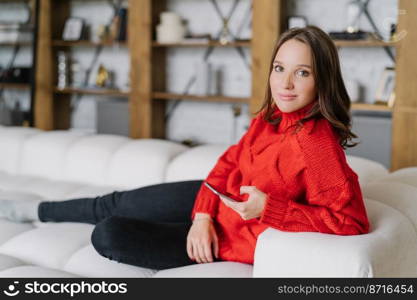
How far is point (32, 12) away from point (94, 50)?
0.60m

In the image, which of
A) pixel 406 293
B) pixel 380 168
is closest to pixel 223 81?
pixel 380 168

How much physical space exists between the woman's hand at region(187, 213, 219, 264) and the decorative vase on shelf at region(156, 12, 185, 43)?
9.54ft

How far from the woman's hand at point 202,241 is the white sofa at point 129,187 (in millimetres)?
44

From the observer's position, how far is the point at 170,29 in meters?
4.54

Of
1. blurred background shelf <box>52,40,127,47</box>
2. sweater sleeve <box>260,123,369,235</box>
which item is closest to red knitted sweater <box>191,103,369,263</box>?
sweater sleeve <box>260,123,369,235</box>

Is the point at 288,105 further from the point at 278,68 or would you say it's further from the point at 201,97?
the point at 201,97

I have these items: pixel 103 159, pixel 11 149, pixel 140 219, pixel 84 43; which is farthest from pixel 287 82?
pixel 84 43

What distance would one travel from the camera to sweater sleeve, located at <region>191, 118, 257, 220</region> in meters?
1.87

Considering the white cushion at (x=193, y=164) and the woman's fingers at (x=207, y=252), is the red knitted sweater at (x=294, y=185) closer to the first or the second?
the woman's fingers at (x=207, y=252)

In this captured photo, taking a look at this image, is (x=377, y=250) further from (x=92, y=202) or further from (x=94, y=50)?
(x=94, y=50)

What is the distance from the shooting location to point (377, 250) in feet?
4.80

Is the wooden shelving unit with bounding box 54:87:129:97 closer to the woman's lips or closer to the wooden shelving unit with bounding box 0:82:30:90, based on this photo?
the wooden shelving unit with bounding box 0:82:30:90

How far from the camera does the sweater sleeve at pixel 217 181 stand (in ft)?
6.13

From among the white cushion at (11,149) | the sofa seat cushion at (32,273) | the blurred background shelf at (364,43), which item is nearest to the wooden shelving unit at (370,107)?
the blurred background shelf at (364,43)
